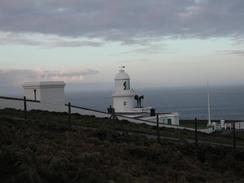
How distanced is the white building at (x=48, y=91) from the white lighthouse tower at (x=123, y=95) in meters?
16.1

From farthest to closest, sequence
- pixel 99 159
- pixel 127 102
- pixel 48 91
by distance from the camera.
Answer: pixel 127 102 → pixel 48 91 → pixel 99 159

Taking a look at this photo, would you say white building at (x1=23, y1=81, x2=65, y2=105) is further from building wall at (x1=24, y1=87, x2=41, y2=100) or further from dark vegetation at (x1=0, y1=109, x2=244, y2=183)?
dark vegetation at (x1=0, y1=109, x2=244, y2=183)

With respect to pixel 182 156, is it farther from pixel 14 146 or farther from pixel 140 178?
pixel 14 146

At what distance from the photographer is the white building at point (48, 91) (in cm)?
2950

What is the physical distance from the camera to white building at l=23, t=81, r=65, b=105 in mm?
29500

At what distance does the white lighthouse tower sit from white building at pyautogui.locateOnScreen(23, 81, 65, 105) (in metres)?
16.1

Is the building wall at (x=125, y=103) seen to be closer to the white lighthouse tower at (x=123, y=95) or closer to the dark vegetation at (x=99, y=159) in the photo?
the white lighthouse tower at (x=123, y=95)

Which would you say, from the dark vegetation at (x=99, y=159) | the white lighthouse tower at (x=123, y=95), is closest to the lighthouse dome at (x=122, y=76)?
the white lighthouse tower at (x=123, y=95)

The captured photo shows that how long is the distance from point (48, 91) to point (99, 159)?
19.0 meters

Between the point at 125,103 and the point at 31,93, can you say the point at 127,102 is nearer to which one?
the point at 125,103

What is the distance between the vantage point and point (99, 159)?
1124 cm

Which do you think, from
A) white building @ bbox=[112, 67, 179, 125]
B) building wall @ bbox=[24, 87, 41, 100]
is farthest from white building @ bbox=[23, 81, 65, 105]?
white building @ bbox=[112, 67, 179, 125]

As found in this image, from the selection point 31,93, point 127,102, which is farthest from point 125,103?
point 31,93

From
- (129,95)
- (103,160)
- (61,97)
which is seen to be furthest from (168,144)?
(129,95)
